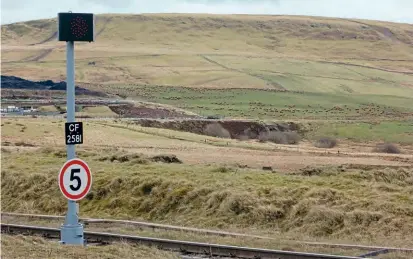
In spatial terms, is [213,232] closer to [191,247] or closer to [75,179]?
[191,247]

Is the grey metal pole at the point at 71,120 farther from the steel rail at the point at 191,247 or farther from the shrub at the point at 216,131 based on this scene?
the shrub at the point at 216,131

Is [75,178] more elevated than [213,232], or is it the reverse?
[75,178]

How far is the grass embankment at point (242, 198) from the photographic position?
2494 centimetres

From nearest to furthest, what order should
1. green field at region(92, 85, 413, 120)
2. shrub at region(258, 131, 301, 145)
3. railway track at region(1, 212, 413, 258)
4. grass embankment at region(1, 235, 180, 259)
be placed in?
grass embankment at region(1, 235, 180, 259) → railway track at region(1, 212, 413, 258) → shrub at region(258, 131, 301, 145) → green field at region(92, 85, 413, 120)

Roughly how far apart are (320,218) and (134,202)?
7.53 metres

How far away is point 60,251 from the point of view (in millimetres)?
14805

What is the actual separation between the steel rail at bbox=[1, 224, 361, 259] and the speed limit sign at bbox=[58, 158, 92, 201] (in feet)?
17.1

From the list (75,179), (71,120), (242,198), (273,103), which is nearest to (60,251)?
(75,179)

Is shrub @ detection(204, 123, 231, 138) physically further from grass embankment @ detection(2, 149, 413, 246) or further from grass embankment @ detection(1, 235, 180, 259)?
grass embankment @ detection(1, 235, 180, 259)

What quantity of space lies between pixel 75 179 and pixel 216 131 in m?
74.1

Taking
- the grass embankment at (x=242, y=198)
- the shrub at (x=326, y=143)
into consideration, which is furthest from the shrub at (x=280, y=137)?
the grass embankment at (x=242, y=198)

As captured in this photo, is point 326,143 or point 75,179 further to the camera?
point 326,143

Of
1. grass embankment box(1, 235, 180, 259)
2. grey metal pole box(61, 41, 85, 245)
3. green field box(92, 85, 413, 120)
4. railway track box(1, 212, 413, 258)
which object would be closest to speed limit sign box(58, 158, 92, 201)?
grey metal pole box(61, 41, 85, 245)

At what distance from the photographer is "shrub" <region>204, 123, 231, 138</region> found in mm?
87244
